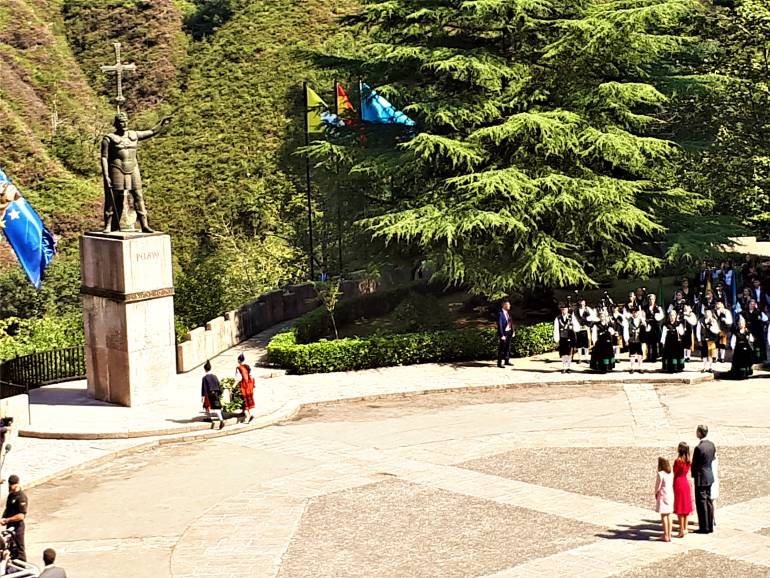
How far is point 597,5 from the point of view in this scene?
3647 cm

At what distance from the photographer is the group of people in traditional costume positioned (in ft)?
98.8

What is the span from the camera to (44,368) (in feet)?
102

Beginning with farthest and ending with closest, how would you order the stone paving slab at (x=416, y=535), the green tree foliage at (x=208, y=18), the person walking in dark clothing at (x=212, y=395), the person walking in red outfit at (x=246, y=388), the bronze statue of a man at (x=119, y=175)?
the green tree foliage at (x=208, y=18)
the bronze statue of a man at (x=119, y=175)
the person walking in red outfit at (x=246, y=388)
the person walking in dark clothing at (x=212, y=395)
the stone paving slab at (x=416, y=535)

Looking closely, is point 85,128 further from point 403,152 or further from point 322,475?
point 322,475

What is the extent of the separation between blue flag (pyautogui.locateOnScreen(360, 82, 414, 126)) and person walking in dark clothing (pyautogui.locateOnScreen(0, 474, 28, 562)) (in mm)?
22219

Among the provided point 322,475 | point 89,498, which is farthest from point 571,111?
point 89,498

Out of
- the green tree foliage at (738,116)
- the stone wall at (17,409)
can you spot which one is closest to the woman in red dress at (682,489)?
the stone wall at (17,409)

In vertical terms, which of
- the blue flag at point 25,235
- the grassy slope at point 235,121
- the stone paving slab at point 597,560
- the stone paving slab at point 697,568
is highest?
the grassy slope at point 235,121

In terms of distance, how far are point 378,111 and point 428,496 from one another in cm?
1908

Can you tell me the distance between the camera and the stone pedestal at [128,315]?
27.6 m

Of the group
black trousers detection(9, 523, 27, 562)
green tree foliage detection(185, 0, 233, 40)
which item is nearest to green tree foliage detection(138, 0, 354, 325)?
green tree foliage detection(185, 0, 233, 40)

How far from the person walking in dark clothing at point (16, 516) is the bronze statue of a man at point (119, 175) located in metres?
11.8

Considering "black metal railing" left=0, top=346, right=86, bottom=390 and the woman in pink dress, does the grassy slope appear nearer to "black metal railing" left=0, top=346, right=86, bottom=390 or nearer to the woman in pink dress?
"black metal railing" left=0, top=346, right=86, bottom=390

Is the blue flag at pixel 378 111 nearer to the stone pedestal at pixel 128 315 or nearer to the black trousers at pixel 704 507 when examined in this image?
the stone pedestal at pixel 128 315
